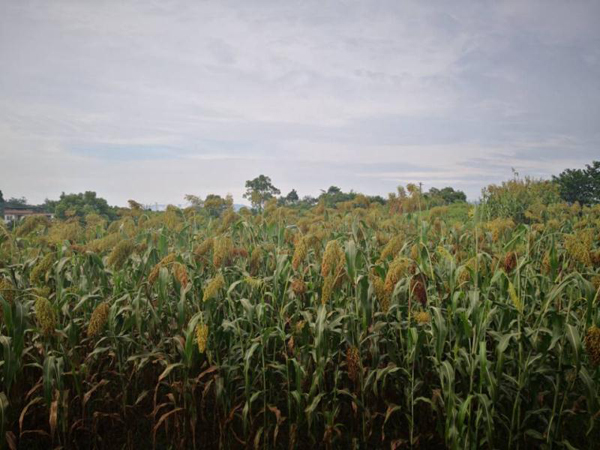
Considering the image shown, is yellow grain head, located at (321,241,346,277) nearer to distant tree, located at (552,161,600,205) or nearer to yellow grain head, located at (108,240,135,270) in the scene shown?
yellow grain head, located at (108,240,135,270)

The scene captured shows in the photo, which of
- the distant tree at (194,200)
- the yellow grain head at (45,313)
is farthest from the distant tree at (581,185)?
the yellow grain head at (45,313)

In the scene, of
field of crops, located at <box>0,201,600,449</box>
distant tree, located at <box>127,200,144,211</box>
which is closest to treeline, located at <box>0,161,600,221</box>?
distant tree, located at <box>127,200,144,211</box>

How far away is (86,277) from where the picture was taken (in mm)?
3312

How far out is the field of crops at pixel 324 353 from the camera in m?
2.58

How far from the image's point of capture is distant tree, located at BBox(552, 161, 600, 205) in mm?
15266

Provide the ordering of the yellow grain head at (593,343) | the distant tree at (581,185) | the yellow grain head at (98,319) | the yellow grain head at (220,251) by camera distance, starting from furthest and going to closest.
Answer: the distant tree at (581,185)
the yellow grain head at (220,251)
the yellow grain head at (98,319)
the yellow grain head at (593,343)

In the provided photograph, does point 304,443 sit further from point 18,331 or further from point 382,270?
point 18,331

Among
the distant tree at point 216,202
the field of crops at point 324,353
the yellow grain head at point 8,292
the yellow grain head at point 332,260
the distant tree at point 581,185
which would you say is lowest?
the field of crops at point 324,353

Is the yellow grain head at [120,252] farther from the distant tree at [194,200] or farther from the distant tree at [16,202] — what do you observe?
the distant tree at [16,202]

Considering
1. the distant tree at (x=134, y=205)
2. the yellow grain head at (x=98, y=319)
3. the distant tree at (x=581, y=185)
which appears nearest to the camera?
the yellow grain head at (x=98, y=319)

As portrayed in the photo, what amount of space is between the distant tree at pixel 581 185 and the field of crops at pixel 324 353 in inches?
545

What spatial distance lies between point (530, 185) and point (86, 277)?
40.8 feet

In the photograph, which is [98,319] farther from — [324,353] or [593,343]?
[593,343]

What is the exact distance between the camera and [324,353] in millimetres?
2818
